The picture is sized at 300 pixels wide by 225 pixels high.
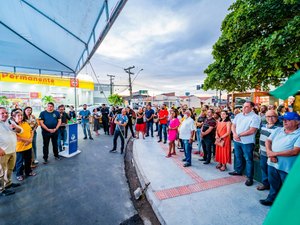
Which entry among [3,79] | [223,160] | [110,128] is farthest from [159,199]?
[3,79]

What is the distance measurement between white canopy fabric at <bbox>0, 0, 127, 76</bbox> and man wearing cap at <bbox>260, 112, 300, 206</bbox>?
3.13 m

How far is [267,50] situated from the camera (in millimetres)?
4707

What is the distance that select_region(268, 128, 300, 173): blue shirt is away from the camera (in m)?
2.44

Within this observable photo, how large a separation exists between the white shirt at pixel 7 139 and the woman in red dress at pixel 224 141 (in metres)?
4.85

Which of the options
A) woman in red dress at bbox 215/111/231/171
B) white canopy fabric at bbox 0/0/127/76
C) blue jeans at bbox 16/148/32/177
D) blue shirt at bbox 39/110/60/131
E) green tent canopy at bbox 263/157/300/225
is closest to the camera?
green tent canopy at bbox 263/157/300/225

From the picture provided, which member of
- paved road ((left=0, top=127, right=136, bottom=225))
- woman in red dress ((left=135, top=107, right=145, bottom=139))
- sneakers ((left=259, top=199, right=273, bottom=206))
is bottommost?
paved road ((left=0, top=127, right=136, bottom=225))

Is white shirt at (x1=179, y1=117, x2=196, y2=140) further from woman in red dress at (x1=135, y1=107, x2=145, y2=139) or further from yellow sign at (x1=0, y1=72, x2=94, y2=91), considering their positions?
yellow sign at (x1=0, y1=72, x2=94, y2=91)

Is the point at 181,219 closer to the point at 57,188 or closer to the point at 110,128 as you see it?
the point at 57,188

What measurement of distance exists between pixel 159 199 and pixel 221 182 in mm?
1576

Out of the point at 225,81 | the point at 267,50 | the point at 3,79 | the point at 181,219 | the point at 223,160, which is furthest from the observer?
the point at 3,79

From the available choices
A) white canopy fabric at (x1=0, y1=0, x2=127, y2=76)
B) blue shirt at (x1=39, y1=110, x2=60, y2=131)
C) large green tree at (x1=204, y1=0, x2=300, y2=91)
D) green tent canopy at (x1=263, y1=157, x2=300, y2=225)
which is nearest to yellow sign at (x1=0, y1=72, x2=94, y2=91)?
white canopy fabric at (x1=0, y1=0, x2=127, y2=76)

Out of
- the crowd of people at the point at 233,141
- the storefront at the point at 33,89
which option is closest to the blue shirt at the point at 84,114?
the crowd of people at the point at 233,141

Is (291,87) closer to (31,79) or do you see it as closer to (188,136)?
(188,136)

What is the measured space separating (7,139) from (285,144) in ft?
16.6
